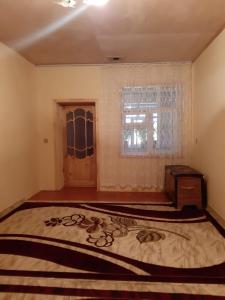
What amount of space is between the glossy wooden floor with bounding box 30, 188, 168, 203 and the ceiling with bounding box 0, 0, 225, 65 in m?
2.78

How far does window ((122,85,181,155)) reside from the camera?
16.9 ft

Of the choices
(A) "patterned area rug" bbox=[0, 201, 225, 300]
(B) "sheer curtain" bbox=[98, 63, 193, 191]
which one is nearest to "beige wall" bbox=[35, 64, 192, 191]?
(B) "sheer curtain" bbox=[98, 63, 193, 191]

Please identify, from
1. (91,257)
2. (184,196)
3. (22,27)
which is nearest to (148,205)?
(184,196)

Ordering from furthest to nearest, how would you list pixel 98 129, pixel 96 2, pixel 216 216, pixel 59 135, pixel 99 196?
1. pixel 59 135
2. pixel 98 129
3. pixel 99 196
4. pixel 216 216
5. pixel 96 2

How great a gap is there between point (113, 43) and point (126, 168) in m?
2.59

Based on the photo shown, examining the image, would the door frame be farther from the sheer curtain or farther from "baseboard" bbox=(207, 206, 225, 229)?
"baseboard" bbox=(207, 206, 225, 229)

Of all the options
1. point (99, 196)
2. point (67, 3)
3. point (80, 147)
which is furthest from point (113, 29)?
point (99, 196)

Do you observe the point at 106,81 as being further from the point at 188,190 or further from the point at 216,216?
the point at 216,216

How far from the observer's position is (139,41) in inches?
156

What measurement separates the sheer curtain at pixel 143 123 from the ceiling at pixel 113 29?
0.44 metres

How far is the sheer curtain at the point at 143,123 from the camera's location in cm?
515

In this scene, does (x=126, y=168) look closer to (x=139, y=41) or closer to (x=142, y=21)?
(x=139, y=41)

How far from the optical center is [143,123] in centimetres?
526

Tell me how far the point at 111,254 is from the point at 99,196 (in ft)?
7.63
